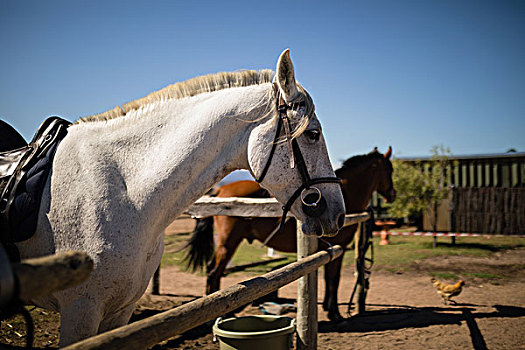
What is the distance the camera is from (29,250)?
1.81 metres

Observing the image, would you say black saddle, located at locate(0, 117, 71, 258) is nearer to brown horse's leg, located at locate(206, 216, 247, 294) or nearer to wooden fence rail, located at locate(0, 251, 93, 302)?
wooden fence rail, located at locate(0, 251, 93, 302)

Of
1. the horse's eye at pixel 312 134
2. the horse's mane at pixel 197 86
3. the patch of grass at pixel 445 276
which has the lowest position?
the patch of grass at pixel 445 276

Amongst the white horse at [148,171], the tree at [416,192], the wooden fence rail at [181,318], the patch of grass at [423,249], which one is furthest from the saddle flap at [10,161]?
the tree at [416,192]

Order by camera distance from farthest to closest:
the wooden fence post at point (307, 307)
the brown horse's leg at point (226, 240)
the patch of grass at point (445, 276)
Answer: the patch of grass at point (445, 276), the brown horse's leg at point (226, 240), the wooden fence post at point (307, 307)

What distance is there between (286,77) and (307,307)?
2.16 meters

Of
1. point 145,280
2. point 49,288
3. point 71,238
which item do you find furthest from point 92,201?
point 49,288

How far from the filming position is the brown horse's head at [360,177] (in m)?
6.02

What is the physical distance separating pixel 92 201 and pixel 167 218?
380mm

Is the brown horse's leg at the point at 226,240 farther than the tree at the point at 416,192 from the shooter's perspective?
No

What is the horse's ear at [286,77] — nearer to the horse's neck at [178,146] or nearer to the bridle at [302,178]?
the bridle at [302,178]

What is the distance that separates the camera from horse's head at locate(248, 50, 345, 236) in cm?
196

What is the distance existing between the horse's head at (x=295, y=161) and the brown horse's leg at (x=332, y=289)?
3690mm

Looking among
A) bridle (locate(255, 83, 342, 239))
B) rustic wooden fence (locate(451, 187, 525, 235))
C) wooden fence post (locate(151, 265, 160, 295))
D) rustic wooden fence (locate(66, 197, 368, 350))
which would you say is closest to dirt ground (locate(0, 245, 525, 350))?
wooden fence post (locate(151, 265, 160, 295))

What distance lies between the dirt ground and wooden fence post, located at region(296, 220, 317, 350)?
1.41m
